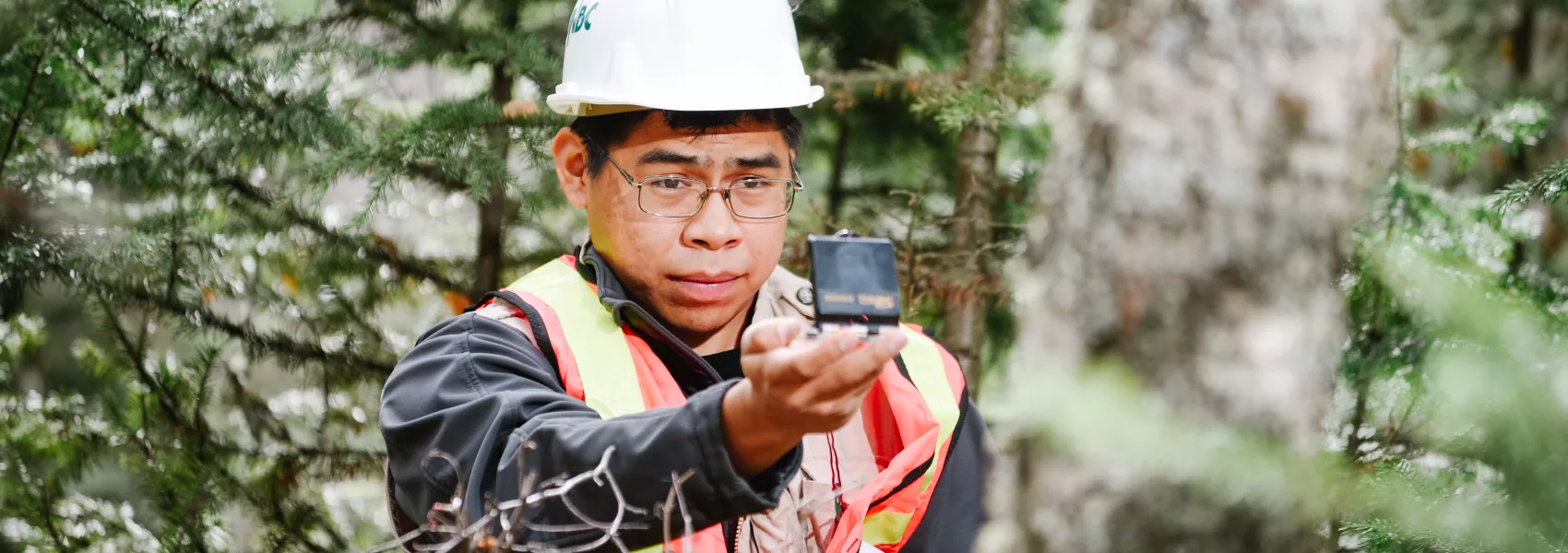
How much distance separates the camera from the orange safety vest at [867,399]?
253 centimetres

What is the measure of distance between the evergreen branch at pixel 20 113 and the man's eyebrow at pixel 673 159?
2050 mm

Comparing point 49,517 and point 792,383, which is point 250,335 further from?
point 792,383

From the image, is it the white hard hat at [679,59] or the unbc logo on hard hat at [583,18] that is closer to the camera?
the white hard hat at [679,59]

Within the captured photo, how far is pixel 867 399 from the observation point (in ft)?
9.78

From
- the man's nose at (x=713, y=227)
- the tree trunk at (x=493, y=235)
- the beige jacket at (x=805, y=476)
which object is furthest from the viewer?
the tree trunk at (x=493, y=235)

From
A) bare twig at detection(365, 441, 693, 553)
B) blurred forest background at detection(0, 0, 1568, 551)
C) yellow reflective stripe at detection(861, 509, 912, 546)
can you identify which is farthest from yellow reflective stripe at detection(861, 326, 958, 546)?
bare twig at detection(365, 441, 693, 553)

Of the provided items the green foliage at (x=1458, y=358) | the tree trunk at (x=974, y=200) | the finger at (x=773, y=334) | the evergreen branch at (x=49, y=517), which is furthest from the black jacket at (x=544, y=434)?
the evergreen branch at (x=49, y=517)

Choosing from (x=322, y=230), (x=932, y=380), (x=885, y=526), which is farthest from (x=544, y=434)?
(x=322, y=230)

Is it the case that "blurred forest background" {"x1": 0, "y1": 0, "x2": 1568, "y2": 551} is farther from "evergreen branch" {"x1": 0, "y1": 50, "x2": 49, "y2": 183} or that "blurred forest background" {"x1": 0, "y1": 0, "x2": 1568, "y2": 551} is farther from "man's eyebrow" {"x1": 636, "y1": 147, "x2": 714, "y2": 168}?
"man's eyebrow" {"x1": 636, "y1": 147, "x2": 714, "y2": 168}

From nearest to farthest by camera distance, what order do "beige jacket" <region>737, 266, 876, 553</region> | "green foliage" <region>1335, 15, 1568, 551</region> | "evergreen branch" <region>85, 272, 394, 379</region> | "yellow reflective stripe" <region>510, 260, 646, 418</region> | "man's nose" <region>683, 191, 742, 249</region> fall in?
"green foliage" <region>1335, 15, 1568, 551</region> → "yellow reflective stripe" <region>510, 260, 646, 418</region> → "beige jacket" <region>737, 266, 876, 553</region> → "man's nose" <region>683, 191, 742, 249</region> → "evergreen branch" <region>85, 272, 394, 379</region>

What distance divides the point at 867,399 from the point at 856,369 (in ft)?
4.39

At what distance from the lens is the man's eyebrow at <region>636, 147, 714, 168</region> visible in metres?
2.73

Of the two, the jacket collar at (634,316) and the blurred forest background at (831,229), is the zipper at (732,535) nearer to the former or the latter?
the jacket collar at (634,316)

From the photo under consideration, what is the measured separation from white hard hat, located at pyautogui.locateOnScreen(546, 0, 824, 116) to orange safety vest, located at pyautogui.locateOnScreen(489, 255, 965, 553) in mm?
425
